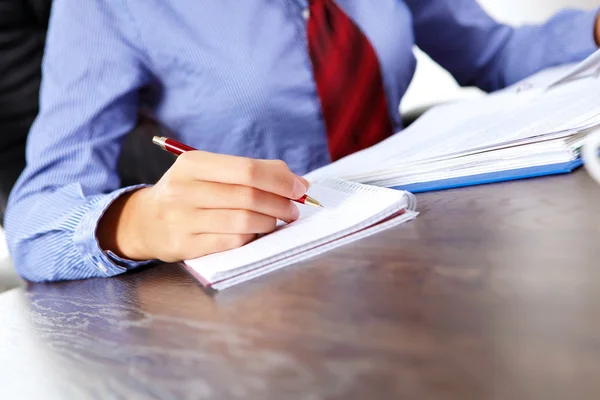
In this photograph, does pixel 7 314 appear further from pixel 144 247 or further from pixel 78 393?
pixel 78 393

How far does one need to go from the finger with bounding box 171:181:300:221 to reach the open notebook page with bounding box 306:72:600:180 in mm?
126

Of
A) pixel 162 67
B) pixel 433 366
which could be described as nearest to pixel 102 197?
pixel 162 67

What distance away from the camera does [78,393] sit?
31 cm

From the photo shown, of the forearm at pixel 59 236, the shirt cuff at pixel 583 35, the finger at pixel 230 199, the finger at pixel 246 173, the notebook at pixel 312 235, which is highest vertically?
the finger at pixel 246 173

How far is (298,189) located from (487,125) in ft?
0.72

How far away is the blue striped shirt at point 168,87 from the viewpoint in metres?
0.70

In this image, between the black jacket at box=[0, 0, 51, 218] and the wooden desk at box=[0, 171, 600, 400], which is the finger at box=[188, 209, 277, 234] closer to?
the wooden desk at box=[0, 171, 600, 400]

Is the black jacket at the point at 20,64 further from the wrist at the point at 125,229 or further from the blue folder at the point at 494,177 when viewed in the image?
the blue folder at the point at 494,177

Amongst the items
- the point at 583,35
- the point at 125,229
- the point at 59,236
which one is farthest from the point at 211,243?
the point at 583,35

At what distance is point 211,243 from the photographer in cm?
Result: 48

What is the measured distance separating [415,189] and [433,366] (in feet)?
1.06

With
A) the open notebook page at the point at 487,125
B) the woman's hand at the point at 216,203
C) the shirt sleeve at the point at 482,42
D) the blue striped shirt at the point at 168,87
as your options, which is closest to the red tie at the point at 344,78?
the blue striped shirt at the point at 168,87

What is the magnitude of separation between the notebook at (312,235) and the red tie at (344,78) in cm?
35

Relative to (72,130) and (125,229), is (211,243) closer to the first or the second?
(125,229)
